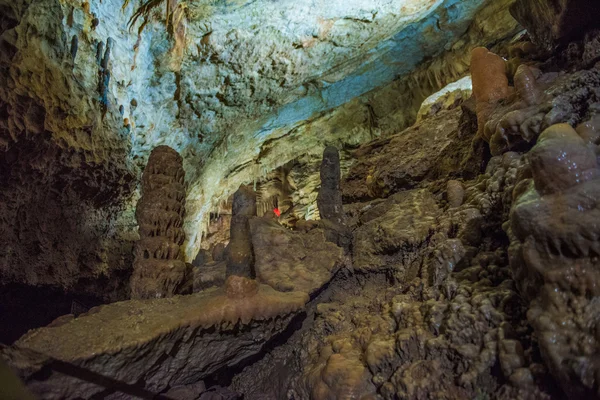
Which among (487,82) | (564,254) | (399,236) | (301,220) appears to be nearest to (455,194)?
(399,236)

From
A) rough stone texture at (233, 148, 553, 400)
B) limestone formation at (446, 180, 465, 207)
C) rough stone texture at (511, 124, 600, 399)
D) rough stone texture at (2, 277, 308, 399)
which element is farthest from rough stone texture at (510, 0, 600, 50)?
rough stone texture at (2, 277, 308, 399)

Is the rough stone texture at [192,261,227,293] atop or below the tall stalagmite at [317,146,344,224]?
below

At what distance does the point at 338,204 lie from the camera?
243 inches

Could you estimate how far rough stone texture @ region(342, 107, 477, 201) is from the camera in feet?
20.4

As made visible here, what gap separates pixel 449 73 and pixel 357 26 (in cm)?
363

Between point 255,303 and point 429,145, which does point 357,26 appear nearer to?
point 429,145

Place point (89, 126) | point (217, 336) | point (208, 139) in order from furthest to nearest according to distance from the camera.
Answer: point (208, 139), point (89, 126), point (217, 336)

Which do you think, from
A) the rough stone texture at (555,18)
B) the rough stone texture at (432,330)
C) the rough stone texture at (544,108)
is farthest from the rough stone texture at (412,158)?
the rough stone texture at (555,18)

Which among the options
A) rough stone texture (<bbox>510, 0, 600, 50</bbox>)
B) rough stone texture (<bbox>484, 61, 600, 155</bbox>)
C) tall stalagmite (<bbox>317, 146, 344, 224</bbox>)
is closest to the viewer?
rough stone texture (<bbox>484, 61, 600, 155</bbox>)

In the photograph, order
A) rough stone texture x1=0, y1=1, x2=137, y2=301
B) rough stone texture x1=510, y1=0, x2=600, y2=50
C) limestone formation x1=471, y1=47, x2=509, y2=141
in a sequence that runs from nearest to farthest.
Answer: rough stone texture x1=510, y1=0, x2=600, y2=50
rough stone texture x1=0, y1=1, x2=137, y2=301
limestone formation x1=471, y1=47, x2=509, y2=141

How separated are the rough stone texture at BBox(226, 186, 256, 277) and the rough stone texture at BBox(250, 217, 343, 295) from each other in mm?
188

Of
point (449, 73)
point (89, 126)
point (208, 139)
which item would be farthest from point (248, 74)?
point (449, 73)

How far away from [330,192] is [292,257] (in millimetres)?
1655

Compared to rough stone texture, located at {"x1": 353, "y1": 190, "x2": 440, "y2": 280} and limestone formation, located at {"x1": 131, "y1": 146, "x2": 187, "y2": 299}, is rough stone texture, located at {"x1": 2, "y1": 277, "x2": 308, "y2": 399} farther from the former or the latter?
rough stone texture, located at {"x1": 353, "y1": 190, "x2": 440, "y2": 280}
